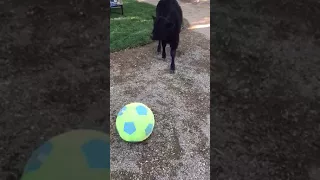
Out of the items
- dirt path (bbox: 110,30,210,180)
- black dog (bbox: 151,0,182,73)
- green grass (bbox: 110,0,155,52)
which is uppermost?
black dog (bbox: 151,0,182,73)

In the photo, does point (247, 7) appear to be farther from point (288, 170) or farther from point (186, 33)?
point (288, 170)

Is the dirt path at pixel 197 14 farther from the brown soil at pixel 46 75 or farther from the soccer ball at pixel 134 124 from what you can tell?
the soccer ball at pixel 134 124

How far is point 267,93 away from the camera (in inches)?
168

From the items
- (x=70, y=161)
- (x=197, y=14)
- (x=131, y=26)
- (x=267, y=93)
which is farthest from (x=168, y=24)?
(x=197, y=14)

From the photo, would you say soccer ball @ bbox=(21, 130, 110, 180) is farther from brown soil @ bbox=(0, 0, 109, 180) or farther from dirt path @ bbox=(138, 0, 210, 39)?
dirt path @ bbox=(138, 0, 210, 39)

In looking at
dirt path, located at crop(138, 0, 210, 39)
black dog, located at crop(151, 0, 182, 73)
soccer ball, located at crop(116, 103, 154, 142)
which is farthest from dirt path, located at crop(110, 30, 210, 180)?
dirt path, located at crop(138, 0, 210, 39)

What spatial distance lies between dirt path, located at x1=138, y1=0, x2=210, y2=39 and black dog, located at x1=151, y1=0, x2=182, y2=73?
1.53m

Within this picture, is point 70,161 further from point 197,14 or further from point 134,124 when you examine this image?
point 197,14

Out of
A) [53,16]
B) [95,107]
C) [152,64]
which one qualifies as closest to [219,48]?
Result: [152,64]

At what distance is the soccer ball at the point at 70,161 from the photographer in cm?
268

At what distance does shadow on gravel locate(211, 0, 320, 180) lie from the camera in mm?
3328

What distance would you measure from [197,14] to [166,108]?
451 cm

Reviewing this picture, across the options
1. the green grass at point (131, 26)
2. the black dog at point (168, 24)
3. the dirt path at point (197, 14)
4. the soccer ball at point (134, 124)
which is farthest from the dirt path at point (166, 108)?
the dirt path at point (197, 14)

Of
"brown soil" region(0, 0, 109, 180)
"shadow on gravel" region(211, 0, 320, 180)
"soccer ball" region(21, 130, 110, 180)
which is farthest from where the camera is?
"brown soil" region(0, 0, 109, 180)
